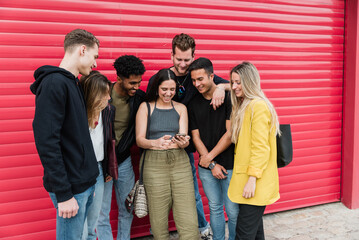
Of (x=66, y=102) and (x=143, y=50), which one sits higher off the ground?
(x=143, y=50)

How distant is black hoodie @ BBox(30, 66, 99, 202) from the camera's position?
1.78 metres

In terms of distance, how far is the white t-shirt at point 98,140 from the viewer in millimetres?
2541

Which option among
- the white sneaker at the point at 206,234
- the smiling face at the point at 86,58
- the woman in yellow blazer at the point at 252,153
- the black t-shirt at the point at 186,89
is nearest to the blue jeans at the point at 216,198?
the woman in yellow blazer at the point at 252,153

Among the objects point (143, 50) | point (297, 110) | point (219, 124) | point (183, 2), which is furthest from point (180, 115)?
point (297, 110)

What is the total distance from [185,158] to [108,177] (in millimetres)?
857

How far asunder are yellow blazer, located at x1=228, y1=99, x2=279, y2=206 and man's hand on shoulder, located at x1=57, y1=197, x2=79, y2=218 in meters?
1.42

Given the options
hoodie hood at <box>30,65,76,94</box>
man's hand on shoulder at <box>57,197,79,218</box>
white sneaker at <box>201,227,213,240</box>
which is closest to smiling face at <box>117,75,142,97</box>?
hoodie hood at <box>30,65,76,94</box>

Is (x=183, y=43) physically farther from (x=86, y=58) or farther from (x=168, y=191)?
(x=168, y=191)

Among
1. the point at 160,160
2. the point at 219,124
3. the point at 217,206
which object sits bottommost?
the point at 217,206

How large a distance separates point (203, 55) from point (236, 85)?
1.47 metres

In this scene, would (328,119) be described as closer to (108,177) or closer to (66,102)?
(108,177)

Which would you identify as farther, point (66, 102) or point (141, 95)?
point (141, 95)

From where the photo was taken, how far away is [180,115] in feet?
9.52

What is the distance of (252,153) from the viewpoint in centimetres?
238
